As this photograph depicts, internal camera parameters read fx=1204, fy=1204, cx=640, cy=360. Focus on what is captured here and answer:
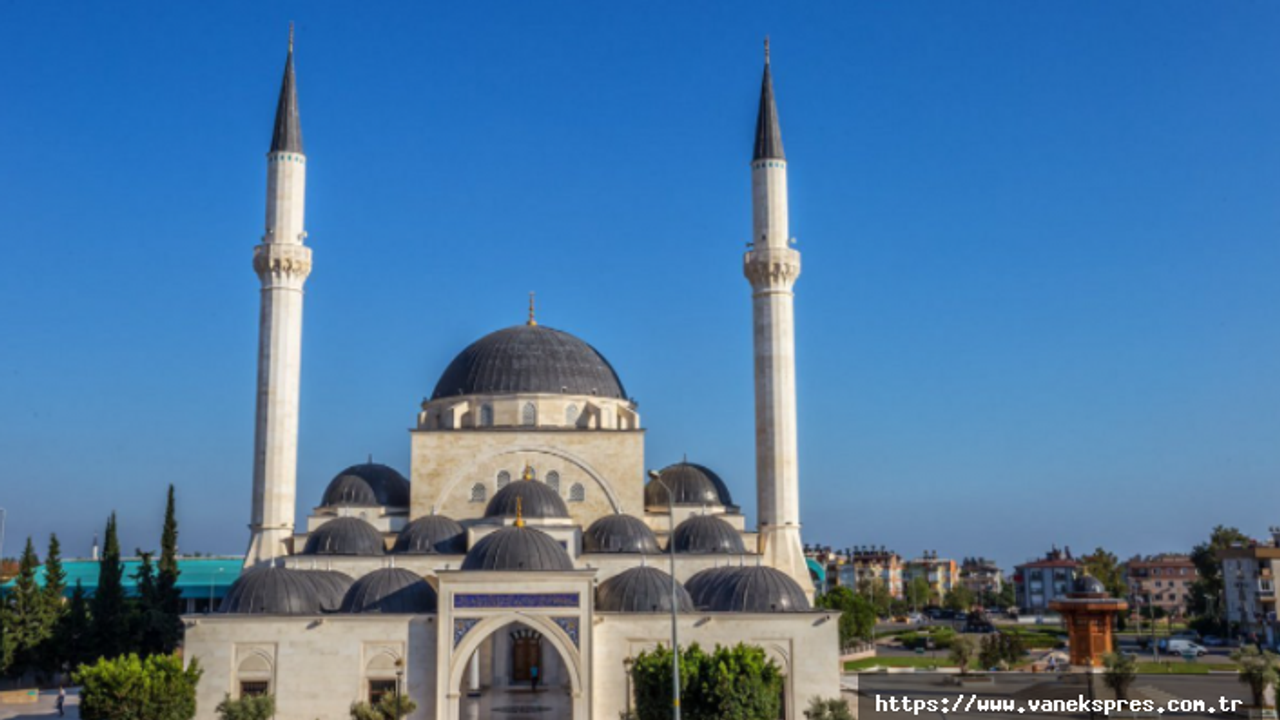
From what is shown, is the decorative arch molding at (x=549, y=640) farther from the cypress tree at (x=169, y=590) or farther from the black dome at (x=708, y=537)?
the cypress tree at (x=169, y=590)

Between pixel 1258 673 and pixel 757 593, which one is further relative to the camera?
pixel 757 593

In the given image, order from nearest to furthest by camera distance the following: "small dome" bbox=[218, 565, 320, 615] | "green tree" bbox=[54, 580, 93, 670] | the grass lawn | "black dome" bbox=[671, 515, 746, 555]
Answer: "small dome" bbox=[218, 565, 320, 615] < "black dome" bbox=[671, 515, 746, 555] < "green tree" bbox=[54, 580, 93, 670] < the grass lawn

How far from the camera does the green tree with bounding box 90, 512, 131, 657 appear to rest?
31.2m

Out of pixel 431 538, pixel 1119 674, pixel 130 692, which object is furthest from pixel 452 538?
pixel 1119 674

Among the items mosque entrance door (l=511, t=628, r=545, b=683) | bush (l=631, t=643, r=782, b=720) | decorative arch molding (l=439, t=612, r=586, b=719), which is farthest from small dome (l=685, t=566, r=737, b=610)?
mosque entrance door (l=511, t=628, r=545, b=683)

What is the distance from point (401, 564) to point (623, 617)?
21.2 feet

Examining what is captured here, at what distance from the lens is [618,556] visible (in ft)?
89.8

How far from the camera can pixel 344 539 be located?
90.5 feet

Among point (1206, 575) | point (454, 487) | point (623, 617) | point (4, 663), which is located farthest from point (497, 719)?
point (1206, 575)

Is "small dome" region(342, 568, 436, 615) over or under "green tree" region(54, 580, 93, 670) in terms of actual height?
over

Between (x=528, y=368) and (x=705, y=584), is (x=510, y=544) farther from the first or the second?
(x=528, y=368)

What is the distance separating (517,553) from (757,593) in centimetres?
483

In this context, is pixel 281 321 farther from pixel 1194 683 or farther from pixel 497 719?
pixel 1194 683

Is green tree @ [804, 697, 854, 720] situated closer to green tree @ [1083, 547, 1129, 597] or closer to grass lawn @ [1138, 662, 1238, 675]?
grass lawn @ [1138, 662, 1238, 675]
